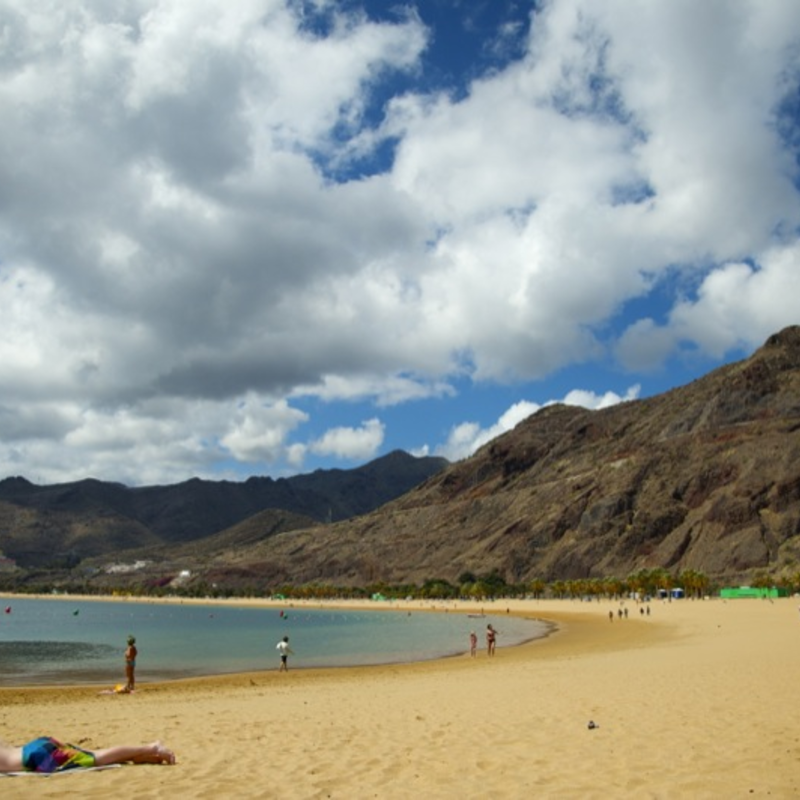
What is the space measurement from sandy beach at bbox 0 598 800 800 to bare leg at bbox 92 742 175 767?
7.6 inches

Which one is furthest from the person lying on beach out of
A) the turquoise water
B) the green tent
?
the green tent

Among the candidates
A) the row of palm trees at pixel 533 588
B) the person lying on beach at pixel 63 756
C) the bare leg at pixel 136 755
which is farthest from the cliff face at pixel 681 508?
the person lying on beach at pixel 63 756

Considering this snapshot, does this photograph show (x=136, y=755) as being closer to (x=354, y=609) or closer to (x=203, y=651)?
(x=203, y=651)

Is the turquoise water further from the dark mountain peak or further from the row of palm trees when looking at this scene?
the dark mountain peak

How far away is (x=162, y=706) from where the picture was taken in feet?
66.8

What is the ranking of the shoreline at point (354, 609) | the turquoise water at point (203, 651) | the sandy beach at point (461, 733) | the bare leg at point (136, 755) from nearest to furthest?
the sandy beach at point (461, 733) → the bare leg at point (136, 755) → the shoreline at point (354, 609) → the turquoise water at point (203, 651)

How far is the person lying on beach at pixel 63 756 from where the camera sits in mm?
9906

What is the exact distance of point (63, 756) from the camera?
10.1 m

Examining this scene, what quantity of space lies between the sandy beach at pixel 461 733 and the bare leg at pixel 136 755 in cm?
19

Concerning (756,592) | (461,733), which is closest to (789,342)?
(756,592)

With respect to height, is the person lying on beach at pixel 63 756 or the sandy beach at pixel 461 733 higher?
the person lying on beach at pixel 63 756

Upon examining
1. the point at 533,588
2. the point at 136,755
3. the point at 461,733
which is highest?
the point at 136,755

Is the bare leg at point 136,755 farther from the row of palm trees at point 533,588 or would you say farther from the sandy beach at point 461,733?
the row of palm trees at point 533,588

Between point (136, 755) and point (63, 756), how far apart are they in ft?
2.97
